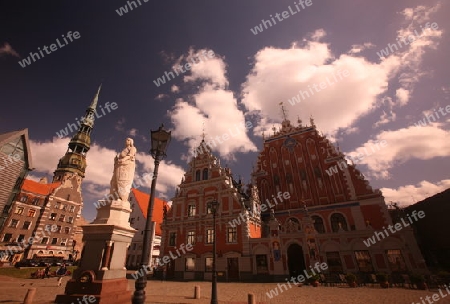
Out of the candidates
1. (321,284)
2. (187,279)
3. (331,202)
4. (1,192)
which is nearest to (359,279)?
(321,284)

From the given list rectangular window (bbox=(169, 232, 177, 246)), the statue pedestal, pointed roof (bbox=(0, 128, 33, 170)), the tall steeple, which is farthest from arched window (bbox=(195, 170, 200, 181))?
the tall steeple

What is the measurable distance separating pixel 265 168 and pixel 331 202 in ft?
27.8

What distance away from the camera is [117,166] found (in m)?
7.80

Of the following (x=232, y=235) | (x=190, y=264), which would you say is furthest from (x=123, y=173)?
(x=190, y=264)

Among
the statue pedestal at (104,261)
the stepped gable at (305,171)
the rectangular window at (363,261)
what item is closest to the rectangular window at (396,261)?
the rectangular window at (363,261)

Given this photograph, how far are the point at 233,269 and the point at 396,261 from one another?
540 inches

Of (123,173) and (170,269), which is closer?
(123,173)

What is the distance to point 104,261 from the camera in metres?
6.11

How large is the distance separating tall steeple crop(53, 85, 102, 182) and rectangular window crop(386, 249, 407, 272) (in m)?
67.4

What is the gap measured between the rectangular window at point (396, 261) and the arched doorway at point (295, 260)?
6.80m

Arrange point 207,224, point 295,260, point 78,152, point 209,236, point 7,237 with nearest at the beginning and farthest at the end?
point 295,260
point 209,236
point 207,224
point 7,237
point 78,152

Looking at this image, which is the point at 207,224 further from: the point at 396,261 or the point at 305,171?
the point at 396,261

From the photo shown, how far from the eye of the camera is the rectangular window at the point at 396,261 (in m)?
17.3

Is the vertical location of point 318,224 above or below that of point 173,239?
above
